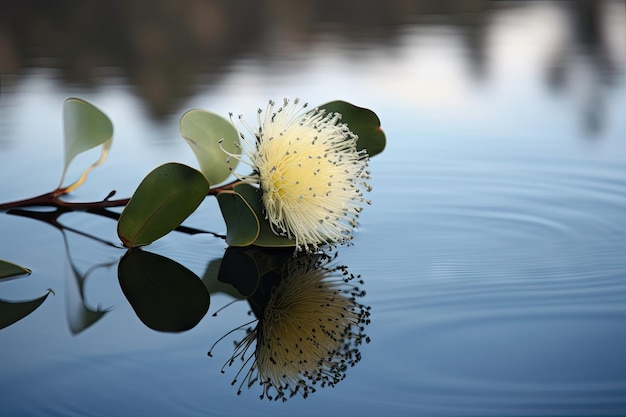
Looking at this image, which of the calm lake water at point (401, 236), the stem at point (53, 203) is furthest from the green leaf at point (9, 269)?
the stem at point (53, 203)

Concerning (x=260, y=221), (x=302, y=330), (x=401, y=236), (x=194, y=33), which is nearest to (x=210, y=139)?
(x=260, y=221)

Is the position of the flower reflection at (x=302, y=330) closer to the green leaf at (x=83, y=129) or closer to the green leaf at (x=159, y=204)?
the green leaf at (x=159, y=204)

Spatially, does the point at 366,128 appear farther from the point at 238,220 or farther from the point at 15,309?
the point at 15,309

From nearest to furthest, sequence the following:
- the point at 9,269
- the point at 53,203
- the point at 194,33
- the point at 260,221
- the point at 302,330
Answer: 1. the point at 302,330
2. the point at 9,269
3. the point at 260,221
4. the point at 53,203
5. the point at 194,33

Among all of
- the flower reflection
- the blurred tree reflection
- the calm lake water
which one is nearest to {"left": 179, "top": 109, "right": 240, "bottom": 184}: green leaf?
the calm lake water

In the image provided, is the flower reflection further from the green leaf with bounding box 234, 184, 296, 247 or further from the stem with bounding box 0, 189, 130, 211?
the stem with bounding box 0, 189, 130, 211

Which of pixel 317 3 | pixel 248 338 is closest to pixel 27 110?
pixel 248 338
